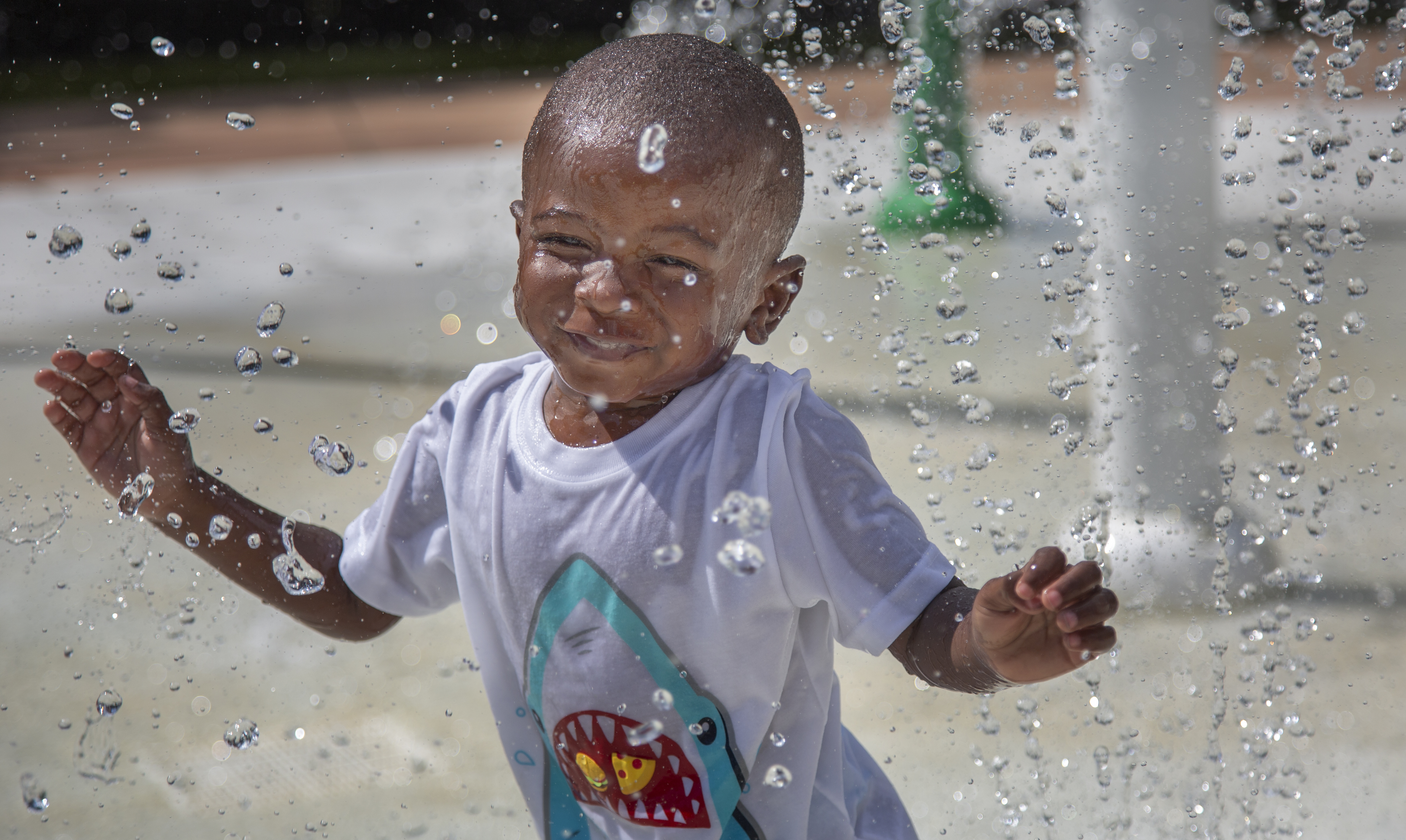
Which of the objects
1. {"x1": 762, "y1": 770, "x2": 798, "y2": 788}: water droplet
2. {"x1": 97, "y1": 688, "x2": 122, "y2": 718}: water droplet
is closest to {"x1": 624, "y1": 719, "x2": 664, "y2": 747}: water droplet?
{"x1": 762, "y1": 770, "x2": 798, "y2": 788}: water droplet

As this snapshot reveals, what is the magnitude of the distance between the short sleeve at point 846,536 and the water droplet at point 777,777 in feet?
0.47

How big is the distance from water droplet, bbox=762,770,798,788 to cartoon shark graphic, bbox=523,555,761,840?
0.08ft

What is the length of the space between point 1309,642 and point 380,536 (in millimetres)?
1462

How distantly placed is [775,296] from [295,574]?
0.56m

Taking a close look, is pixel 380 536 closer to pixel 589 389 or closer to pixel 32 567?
pixel 589 389

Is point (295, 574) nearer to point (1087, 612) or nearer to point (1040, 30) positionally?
point (1087, 612)

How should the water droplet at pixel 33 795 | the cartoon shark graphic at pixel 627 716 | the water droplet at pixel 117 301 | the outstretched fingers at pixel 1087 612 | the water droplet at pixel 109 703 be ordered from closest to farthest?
the outstretched fingers at pixel 1087 612
the cartoon shark graphic at pixel 627 716
the water droplet at pixel 117 301
the water droplet at pixel 33 795
the water droplet at pixel 109 703

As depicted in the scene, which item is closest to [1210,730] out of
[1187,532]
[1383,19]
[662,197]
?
[1187,532]

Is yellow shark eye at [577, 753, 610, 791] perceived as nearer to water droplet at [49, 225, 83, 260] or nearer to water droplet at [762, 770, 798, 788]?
water droplet at [762, 770, 798, 788]

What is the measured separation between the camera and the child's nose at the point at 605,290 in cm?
93

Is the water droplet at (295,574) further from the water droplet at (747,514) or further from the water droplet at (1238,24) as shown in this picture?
the water droplet at (1238,24)

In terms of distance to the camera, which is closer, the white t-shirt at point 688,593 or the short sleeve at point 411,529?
the white t-shirt at point 688,593

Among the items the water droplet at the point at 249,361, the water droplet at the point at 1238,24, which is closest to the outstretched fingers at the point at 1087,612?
the water droplet at the point at 249,361

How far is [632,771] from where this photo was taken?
1060mm
